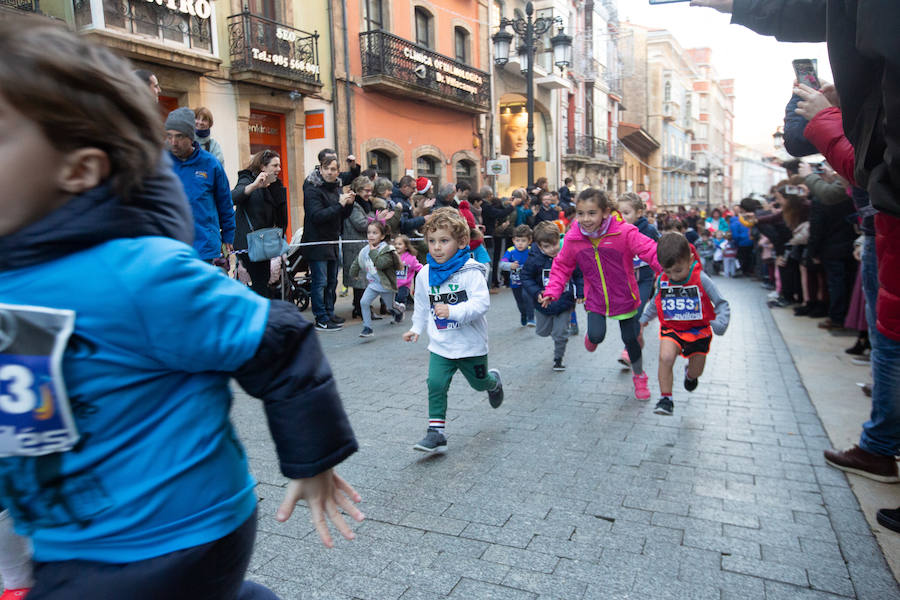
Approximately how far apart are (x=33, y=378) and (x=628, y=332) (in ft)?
17.1

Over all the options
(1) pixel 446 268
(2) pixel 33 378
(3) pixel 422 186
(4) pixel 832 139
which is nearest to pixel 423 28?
(3) pixel 422 186

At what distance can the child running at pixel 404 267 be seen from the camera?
938 centimetres

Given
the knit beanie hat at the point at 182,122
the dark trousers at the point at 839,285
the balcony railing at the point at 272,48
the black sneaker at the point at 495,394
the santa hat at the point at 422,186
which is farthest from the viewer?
the balcony railing at the point at 272,48

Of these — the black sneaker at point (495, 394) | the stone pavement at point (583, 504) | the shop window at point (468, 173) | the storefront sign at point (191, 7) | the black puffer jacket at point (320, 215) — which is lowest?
the stone pavement at point (583, 504)

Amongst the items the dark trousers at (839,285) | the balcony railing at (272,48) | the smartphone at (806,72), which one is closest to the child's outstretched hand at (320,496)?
the smartphone at (806,72)

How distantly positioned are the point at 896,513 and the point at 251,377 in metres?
3.09

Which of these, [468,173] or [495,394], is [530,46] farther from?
[495,394]

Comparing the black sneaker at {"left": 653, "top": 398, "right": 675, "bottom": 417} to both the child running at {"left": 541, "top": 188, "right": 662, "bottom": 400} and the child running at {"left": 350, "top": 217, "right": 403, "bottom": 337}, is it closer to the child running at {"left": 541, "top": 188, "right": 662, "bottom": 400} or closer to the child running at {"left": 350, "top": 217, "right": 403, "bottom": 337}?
the child running at {"left": 541, "top": 188, "right": 662, "bottom": 400}

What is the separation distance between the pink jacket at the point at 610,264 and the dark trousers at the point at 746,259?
15.0 meters

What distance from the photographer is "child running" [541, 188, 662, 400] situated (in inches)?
224

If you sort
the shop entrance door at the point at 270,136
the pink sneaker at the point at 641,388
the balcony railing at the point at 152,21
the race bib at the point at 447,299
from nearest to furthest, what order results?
the race bib at the point at 447,299, the pink sneaker at the point at 641,388, the balcony railing at the point at 152,21, the shop entrance door at the point at 270,136

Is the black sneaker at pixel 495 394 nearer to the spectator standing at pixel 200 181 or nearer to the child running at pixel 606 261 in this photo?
the child running at pixel 606 261

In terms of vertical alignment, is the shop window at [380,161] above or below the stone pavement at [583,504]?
above

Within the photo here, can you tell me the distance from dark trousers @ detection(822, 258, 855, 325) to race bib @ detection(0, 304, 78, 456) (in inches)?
360
